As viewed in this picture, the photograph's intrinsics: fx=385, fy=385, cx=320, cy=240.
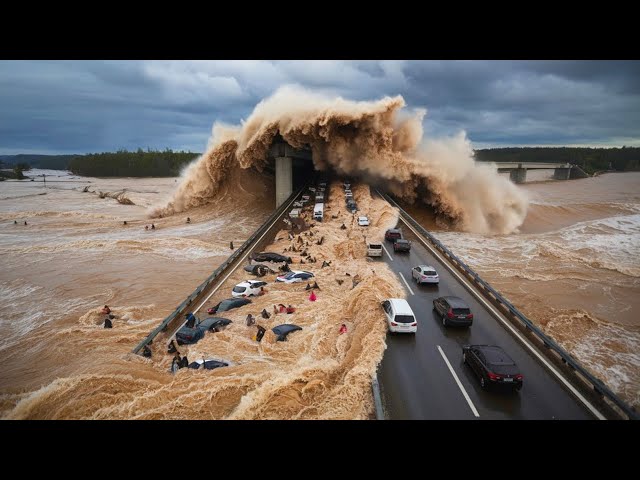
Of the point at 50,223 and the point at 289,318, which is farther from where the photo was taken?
the point at 50,223

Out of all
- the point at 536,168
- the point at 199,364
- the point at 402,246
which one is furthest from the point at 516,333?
the point at 536,168

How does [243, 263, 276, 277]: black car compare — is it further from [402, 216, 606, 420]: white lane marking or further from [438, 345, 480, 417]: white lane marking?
[438, 345, 480, 417]: white lane marking

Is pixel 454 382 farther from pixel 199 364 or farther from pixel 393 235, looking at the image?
pixel 393 235

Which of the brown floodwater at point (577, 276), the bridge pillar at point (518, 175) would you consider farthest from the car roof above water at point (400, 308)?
the bridge pillar at point (518, 175)
